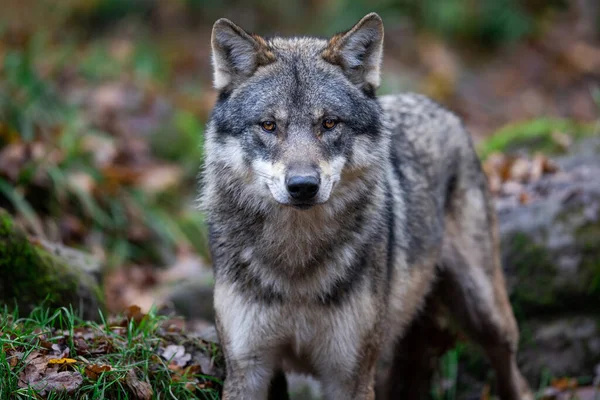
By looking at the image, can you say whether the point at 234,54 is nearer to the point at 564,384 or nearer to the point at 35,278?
the point at 35,278

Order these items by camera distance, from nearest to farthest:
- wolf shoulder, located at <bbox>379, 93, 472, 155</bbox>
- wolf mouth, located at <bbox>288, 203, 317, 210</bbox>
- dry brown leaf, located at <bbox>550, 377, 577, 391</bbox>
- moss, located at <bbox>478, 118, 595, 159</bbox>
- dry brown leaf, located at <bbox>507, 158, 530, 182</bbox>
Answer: wolf mouth, located at <bbox>288, 203, 317, 210</bbox>, wolf shoulder, located at <bbox>379, 93, 472, 155</bbox>, dry brown leaf, located at <bbox>550, 377, 577, 391</bbox>, dry brown leaf, located at <bbox>507, 158, 530, 182</bbox>, moss, located at <bbox>478, 118, 595, 159</bbox>

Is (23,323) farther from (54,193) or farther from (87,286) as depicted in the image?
(54,193)

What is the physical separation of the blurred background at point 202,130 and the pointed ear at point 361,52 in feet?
9.34

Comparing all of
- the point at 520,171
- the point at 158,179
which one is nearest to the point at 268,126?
the point at 520,171

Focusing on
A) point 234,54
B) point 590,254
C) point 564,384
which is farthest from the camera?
point 590,254

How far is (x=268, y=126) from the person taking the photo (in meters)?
4.50

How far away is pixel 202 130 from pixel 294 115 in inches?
281

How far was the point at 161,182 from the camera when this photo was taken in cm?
995

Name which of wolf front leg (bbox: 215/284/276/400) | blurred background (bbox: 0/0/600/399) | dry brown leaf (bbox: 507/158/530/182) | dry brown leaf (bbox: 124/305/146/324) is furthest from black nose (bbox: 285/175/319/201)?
dry brown leaf (bbox: 507/158/530/182)

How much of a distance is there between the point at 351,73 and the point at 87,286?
240 centimetres

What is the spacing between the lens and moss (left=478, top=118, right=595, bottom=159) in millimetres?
8961

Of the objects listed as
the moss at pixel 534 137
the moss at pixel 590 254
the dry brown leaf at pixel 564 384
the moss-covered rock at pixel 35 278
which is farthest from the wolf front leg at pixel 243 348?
the moss at pixel 534 137

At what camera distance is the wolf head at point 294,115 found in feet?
14.2

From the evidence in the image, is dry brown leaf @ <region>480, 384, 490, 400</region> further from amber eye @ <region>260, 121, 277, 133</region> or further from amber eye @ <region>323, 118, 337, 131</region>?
amber eye @ <region>260, 121, 277, 133</region>
